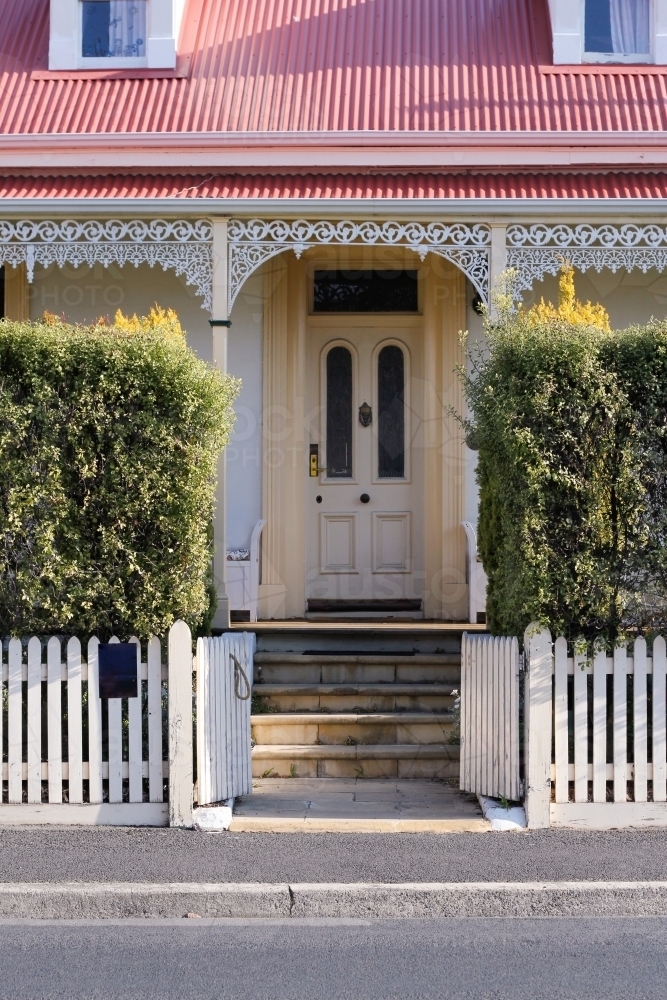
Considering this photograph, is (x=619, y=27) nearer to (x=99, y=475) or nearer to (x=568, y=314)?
(x=568, y=314)

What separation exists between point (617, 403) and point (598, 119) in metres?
4.31

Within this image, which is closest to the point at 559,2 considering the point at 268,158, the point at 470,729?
the point at 268,158

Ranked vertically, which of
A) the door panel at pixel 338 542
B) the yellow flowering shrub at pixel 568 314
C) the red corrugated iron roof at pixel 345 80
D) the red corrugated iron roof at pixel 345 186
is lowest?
the door panel at pixel 338 542

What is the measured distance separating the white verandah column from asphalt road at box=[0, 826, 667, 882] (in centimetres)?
263

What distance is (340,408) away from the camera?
33.0 feet

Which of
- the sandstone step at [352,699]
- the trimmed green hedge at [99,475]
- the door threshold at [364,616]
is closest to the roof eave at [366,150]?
the trimmed green hedge at [99,475]

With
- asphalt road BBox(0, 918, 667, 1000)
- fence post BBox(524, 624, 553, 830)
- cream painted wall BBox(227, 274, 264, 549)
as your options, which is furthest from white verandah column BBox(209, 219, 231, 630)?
asphalt road BBox(0, 918, 667, 1000)

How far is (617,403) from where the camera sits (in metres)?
6.01

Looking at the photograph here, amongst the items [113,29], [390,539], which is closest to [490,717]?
[390,539]

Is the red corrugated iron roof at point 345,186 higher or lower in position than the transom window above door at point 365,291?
higher

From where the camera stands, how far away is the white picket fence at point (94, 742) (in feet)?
19.7

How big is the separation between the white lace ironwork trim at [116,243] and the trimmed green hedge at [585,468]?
3.16 meters

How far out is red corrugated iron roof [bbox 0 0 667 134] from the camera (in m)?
9.44

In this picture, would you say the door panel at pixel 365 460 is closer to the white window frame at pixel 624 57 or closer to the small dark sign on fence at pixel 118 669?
the white window frame at pixel 624 57
